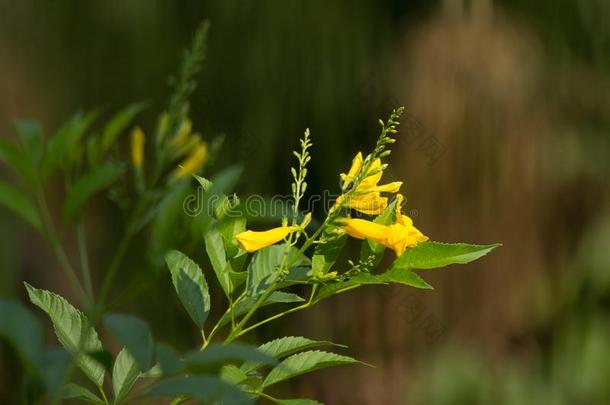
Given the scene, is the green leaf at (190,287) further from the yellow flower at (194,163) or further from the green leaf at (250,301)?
the yellow flower at (194,163)

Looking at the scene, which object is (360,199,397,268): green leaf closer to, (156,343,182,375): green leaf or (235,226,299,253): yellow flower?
(235,226,299,253): yellow flower

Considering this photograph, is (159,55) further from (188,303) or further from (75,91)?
(188,303)

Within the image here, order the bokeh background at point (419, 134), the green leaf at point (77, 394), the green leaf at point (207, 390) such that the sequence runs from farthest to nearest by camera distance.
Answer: the bokeh background at point (419, 134)
the green leaf at point (77, 394)
the green leaf at point (207, 390)

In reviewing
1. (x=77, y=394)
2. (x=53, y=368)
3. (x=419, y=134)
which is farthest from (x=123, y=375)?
(x=419, y=134)

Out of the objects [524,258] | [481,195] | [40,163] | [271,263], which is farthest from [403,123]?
[40,163]

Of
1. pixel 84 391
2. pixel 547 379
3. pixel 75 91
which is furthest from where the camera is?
pixel 547 379

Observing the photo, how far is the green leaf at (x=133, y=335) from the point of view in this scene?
12.5 inches

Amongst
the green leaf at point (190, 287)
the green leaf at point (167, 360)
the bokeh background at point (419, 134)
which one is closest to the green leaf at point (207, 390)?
the green leaf at point (167, 360)

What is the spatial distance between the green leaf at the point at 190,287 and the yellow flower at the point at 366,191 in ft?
0.28

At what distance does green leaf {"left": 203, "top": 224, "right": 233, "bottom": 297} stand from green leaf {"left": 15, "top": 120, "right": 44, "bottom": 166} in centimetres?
13

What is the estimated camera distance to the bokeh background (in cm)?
121

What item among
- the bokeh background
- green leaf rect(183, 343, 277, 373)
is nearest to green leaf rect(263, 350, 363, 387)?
green leaf rect(183, 343, 277, 373)

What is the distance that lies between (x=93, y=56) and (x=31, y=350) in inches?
37.0

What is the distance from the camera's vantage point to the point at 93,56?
1209mm
